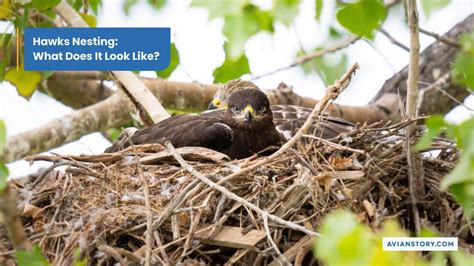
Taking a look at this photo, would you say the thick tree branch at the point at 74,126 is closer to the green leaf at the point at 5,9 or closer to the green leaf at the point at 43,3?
the green leaf at the point at 5,9

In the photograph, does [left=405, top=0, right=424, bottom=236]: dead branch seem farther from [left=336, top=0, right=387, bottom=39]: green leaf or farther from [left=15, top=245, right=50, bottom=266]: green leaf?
[left=15, top=245, right=50, bottom=266]: green leaf

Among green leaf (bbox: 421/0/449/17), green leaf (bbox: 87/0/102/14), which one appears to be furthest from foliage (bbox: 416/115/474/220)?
green leaf (bbox: 87/0/102/14)

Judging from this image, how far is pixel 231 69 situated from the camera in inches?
260

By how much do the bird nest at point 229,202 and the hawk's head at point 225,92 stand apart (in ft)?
6.62

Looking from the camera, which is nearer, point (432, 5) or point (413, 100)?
point (432, 5)

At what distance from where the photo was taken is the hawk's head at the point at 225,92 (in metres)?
7.23

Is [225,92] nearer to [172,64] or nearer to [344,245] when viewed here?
[172,64]

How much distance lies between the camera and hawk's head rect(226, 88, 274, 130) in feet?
20.2

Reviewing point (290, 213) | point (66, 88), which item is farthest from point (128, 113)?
point (290, 213)

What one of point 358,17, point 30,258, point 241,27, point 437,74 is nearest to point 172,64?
point 437,74

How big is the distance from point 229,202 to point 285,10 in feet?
6.15

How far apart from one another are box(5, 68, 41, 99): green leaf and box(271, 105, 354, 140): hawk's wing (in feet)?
5.28

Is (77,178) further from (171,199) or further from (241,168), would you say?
(241,168)

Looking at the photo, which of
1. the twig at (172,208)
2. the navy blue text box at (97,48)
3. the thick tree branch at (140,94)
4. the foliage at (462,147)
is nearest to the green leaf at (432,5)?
the foliage at (462,147)
